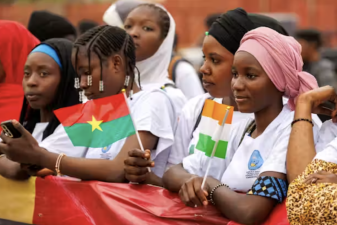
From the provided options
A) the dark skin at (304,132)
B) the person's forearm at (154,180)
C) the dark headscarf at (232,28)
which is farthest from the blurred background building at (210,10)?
the dark skin at (304,132)

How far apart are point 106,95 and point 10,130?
0.67 m

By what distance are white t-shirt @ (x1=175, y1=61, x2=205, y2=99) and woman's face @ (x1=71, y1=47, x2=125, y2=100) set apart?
2.26 metres

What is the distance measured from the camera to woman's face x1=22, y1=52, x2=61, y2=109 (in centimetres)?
494

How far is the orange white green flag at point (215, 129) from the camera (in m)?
3.75

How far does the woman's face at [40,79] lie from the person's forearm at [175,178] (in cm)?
133

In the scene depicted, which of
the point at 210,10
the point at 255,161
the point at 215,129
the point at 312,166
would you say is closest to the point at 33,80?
the point at 215,129

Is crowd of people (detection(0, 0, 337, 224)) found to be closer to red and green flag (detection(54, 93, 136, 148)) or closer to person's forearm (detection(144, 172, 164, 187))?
person's forearm (detection(144, 172, 164, 187))

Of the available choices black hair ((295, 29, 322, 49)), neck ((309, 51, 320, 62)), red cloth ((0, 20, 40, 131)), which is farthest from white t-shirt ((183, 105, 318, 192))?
black hair ((295, 29, 322, 49))

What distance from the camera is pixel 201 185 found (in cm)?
365

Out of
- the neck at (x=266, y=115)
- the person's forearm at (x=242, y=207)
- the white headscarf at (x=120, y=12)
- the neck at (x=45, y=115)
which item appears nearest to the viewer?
the person's forearm at (x=242, y=207)

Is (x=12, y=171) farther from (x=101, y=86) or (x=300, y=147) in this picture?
(x=300, y=147)

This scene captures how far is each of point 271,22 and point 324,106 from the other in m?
1.11

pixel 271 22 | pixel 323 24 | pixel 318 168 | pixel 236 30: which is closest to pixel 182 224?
pixel 318 168

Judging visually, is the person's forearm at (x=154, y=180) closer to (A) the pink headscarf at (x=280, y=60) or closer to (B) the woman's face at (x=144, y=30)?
(A) the pink headscarf at (x=280, y=60)
